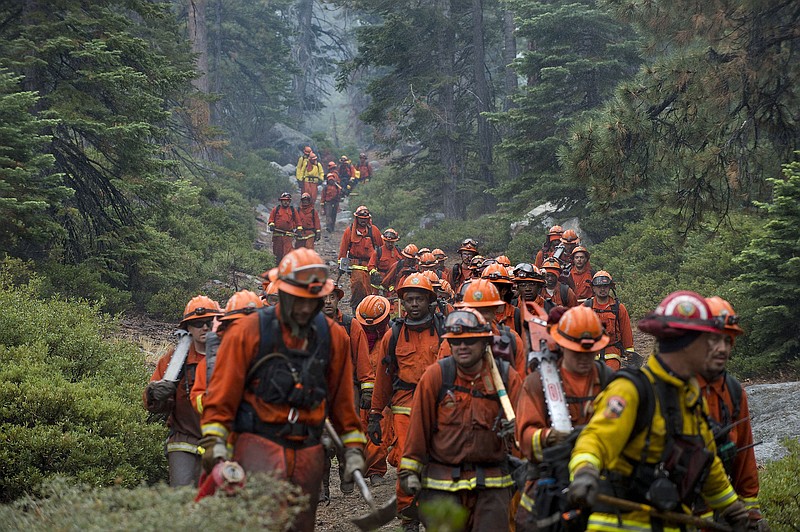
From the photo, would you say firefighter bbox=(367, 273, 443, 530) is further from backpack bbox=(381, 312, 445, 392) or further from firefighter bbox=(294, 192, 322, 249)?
firefighter bbox=(294, 192, 322, 249)

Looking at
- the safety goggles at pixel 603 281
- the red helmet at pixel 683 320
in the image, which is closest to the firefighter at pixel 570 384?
the red helmet at pixel 683 320

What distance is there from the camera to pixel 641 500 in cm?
400

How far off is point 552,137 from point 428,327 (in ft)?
43.2

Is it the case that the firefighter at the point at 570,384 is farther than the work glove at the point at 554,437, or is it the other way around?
the firefighter at the point at 570,384

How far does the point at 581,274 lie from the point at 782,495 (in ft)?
19.7

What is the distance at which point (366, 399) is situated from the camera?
8.59 m

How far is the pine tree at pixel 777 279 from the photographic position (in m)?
10.8

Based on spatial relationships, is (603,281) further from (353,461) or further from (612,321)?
(353,461)

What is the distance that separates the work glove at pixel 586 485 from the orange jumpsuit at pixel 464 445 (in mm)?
1988

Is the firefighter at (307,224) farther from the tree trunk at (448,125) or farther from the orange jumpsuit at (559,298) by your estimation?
the orange jumpsuit at (559,298)

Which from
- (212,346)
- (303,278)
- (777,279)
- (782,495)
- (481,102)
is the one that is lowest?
(782,495)

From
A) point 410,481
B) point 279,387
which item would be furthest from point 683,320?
point 410,481

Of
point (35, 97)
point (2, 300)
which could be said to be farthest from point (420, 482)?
point (35, 97)

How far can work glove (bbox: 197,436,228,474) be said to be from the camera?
4.45 meters
